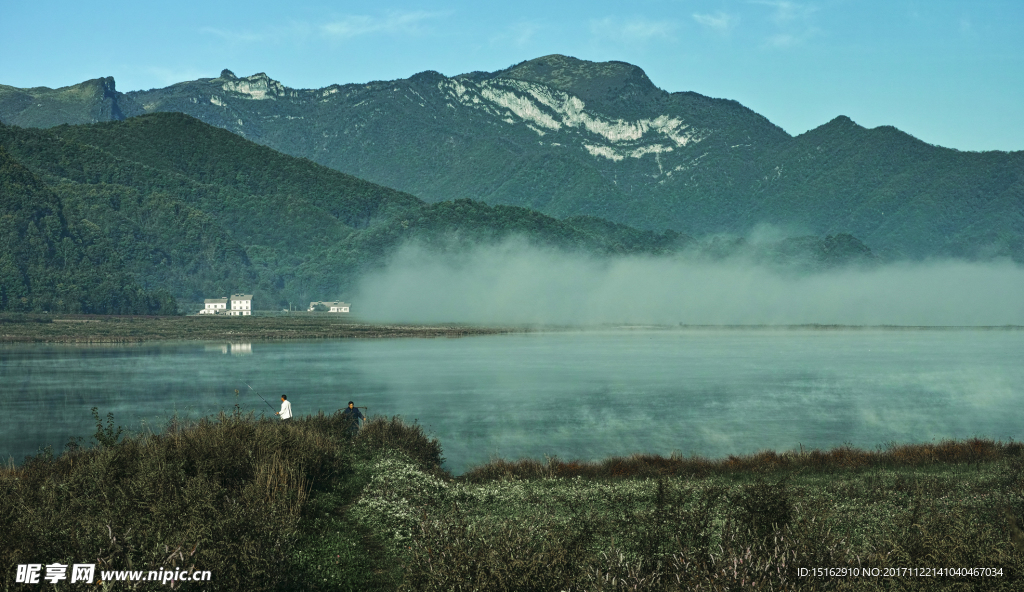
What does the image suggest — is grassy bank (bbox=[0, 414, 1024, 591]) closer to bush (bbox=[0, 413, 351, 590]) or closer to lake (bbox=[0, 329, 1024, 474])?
bush (bbox=[0, 413, 351, 590])

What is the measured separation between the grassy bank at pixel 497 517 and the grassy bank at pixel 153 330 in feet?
345

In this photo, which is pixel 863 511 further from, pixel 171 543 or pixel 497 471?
pixel 171 543

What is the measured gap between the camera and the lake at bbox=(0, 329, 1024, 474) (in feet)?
115

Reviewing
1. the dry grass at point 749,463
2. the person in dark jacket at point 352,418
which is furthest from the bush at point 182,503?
the dry grass at point 749,463

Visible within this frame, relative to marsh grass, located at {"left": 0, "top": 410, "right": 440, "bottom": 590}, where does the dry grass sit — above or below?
below

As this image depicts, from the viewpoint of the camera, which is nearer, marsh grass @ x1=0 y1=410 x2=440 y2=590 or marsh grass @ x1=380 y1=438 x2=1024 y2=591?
marsh grass @ x1=380 y1=438 x2=1024 y2=591

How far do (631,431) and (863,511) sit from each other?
21788 millimetres

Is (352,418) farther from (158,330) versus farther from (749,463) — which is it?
(158,330)

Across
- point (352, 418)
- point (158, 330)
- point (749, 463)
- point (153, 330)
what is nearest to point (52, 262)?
point (153, 330)

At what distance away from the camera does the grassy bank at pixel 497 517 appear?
27.5ft


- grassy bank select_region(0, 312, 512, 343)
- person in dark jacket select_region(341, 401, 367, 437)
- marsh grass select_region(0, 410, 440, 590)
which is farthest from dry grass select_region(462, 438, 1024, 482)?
grassy bank select_region(0, 312, 512, 343)

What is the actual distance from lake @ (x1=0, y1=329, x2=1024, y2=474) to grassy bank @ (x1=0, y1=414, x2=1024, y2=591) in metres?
8.23

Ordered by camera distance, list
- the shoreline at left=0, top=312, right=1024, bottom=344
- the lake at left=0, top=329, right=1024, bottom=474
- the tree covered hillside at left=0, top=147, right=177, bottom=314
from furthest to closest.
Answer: the tree covered hillside at left=0, top=147, right=177, bottom=314, the shoreline at left=0, top=312, right=1024, bottom=344, the lake at left=0, top=329, right=1024, bottom=474

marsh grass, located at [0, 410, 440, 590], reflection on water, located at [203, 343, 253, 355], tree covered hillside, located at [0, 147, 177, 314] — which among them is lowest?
reflection on water, located at [203, 343, 253, 355]
